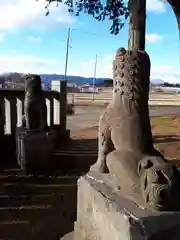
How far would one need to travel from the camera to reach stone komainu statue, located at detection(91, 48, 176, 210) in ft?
7.21

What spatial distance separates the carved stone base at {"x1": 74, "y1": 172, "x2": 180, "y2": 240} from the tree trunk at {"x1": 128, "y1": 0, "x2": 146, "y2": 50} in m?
4.68

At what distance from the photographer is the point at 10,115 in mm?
7117

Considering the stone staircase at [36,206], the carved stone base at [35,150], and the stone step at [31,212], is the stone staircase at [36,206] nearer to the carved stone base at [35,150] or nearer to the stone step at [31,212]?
the stone step at [31,212]

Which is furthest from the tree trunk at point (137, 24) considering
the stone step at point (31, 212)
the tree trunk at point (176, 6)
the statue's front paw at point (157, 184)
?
the statue's front paw at point (157, 184)

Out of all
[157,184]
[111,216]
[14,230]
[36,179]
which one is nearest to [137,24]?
[36,179]

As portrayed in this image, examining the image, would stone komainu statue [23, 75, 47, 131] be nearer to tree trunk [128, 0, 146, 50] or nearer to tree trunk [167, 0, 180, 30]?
tree trunk [128, 0, 146, 50]

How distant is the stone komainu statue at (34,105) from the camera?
19.1 ft

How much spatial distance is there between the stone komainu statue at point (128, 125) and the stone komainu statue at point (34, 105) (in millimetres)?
3202

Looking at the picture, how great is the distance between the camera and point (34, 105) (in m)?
5.82

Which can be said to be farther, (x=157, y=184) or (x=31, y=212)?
(x=31, y=212)

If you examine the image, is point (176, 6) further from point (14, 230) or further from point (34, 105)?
point (14, 230)

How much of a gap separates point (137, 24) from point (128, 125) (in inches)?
201

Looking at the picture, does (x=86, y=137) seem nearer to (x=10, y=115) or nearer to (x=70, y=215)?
(x=10, y=115)

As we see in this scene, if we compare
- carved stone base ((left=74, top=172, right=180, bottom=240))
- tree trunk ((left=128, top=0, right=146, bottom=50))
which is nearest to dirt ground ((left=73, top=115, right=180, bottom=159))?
tree trunk ((left=128, top=0, right=146, bottom=50))
